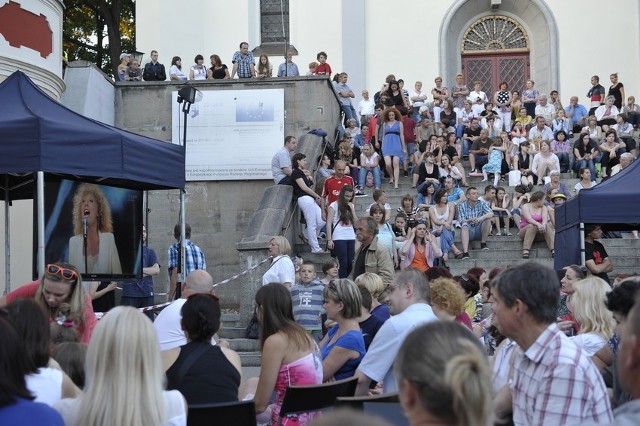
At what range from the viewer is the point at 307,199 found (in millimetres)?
16703

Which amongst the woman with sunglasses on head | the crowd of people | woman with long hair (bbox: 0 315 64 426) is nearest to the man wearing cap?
the crowd of people

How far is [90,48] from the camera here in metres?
37.6

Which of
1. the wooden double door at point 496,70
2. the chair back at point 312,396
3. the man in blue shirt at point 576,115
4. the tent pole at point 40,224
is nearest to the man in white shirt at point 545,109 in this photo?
the man in blue shirt at point 576,115

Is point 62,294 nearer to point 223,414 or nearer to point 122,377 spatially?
point 223,414

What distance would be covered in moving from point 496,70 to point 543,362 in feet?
88.4

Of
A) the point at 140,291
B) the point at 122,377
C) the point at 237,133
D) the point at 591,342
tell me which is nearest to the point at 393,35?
the point at 237,133

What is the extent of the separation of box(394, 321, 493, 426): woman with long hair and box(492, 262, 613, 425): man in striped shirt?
1.26 meters

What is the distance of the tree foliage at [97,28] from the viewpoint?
35781 mm

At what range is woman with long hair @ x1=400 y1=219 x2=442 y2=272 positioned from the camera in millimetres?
14594

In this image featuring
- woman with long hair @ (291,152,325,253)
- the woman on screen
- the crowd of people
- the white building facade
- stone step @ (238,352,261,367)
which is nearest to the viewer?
the woman on screen

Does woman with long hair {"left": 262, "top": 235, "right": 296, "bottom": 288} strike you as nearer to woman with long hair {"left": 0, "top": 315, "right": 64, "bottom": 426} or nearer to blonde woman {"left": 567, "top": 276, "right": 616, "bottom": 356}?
blonde woman {"left": 567, "top": 276, "right": 616, "bottom": 356}

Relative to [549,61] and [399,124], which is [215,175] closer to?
[399,124]

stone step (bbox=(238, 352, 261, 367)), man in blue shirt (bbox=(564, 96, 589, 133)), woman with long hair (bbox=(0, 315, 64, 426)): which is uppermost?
man in blue shirt (bbox=(564, 96, 589, 133))

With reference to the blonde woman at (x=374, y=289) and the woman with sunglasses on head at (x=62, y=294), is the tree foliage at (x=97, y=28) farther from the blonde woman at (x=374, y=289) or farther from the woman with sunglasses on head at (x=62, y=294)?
the woman with sunglasses on head at (x=62, y=294)
